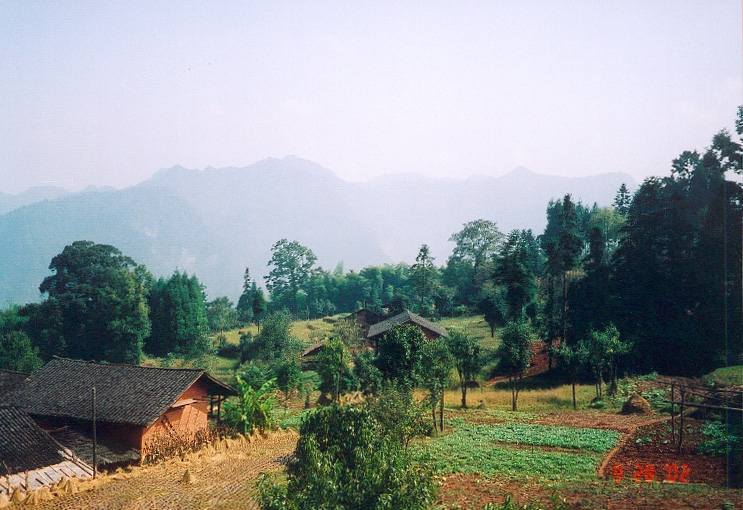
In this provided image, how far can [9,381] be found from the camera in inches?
1185

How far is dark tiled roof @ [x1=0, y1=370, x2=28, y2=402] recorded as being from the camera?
28938 mm

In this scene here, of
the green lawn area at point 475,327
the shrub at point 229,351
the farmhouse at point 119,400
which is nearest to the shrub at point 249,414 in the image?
the farmhouse at point 119,400

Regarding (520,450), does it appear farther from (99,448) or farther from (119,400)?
(119,400)

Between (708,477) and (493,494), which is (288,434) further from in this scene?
(708,477)

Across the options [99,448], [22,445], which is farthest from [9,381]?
[22,445]

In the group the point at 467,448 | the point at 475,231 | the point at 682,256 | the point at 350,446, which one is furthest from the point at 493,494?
the point at 475,231

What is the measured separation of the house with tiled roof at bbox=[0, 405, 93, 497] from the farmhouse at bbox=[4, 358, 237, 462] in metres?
2.12

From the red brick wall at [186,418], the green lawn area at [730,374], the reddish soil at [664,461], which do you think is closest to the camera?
the reddish soil at [664,461]

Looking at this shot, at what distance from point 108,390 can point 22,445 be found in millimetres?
6148

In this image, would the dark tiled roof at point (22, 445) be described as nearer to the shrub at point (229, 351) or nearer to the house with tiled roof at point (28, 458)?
the house with tiled roof at point (28, 458)

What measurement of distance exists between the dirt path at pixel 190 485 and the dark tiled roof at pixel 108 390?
2.84m

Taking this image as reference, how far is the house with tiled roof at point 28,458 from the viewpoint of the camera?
18.4 m

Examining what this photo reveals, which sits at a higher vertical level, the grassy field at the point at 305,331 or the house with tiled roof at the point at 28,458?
the grassy field at the point at 305,331

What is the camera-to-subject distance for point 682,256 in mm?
44938
